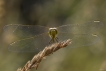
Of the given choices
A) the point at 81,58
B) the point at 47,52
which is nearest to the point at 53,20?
the point at 81,58

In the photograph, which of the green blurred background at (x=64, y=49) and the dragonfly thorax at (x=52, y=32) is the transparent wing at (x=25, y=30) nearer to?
the dragonfly thorax at (x=52, y=32)

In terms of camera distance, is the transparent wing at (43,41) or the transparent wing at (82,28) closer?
the transparent wing at (43,41)

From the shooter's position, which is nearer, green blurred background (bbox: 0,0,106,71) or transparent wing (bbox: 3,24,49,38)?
transparent wing (bbox: 3,24,49,38)

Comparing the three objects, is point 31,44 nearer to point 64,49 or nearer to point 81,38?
point 81,38

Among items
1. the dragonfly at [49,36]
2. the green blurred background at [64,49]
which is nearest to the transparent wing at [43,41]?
the dragonfly at [49,36]

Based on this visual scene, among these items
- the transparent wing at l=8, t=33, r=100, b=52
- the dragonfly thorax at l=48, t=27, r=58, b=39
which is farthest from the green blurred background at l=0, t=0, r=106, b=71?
the dragonfly thorax at l=48, t=27, r=58, b=39

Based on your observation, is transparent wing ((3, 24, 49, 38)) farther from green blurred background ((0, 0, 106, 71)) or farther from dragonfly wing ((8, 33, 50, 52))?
green blurred background ((0, 0, 106, 71))

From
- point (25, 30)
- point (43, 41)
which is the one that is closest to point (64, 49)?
point (25, 30)

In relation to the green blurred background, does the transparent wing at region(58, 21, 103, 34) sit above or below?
above
